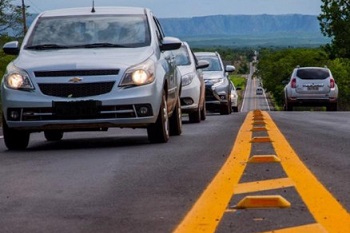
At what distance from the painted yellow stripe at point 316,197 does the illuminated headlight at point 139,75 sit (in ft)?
8.11

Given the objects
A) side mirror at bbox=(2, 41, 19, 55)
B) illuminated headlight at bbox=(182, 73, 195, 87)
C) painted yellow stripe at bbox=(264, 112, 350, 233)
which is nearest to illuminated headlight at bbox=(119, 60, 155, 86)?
side mirror at bbox=(2, 41, 19, 55)

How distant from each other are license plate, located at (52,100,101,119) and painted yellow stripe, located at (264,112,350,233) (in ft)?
8.55

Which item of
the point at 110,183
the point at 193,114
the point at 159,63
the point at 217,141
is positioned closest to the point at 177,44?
the point at 159,63

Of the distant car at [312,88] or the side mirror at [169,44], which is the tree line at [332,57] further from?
the side mirror at [169,44]

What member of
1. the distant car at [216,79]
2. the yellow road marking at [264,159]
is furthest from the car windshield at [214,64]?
the yellow road marking at [264,159]

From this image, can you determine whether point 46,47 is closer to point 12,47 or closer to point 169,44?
point 12,47

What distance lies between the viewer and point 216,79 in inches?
1022

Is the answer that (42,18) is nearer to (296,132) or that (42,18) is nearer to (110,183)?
(296,132)

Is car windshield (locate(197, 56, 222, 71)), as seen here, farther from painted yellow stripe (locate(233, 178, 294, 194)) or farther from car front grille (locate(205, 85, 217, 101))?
painted yellow stripe (locate(233, 178, 294, 194))

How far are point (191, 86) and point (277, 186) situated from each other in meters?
12.1

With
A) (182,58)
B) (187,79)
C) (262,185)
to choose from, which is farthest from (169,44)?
(182,58)

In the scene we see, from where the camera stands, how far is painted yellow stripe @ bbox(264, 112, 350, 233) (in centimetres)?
502

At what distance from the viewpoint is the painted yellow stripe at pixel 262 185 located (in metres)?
6.54

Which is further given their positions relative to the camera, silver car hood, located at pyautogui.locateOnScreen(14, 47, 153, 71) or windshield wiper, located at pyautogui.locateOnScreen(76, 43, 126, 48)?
windshield wiper, located at pyautogui.locateOnScreen(76, 43, 126, 48)
